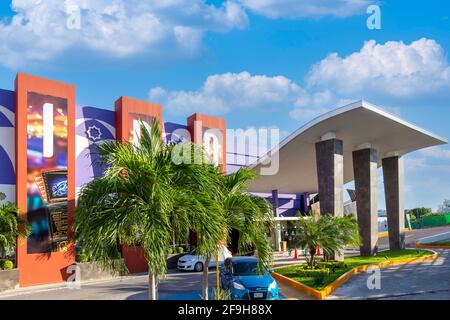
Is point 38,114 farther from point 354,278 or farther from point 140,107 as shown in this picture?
point 354,278

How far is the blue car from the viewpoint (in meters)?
13.4

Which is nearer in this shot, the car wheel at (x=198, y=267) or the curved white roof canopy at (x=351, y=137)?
the curved white roof canopy at (x=351, y=137)

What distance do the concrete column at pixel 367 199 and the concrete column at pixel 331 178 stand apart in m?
4.13

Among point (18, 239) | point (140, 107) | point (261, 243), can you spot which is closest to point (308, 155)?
point (140, 107)

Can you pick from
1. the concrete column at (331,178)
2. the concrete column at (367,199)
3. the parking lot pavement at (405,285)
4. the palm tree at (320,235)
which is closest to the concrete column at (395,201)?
the concrete column at (367,199)

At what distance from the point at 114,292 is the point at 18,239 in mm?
6376

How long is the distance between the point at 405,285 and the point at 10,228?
16.8 meters

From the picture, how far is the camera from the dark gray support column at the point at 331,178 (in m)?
25.0

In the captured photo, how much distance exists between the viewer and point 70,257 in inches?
884

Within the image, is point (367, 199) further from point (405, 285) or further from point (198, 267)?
point (405, 285)

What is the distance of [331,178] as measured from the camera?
25.3m

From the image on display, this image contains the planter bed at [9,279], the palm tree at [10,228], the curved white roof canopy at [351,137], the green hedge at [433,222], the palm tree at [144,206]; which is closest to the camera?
the palm tree at [144,206]

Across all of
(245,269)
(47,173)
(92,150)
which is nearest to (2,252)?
→ (47,173)

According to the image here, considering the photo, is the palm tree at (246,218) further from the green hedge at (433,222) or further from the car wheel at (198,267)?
the green hedge at (433,222)
